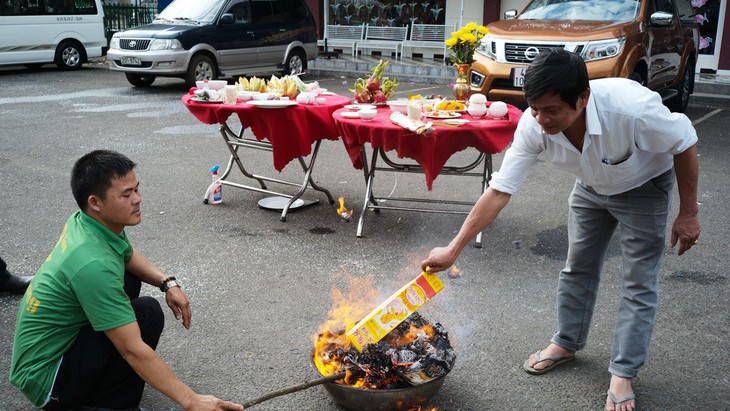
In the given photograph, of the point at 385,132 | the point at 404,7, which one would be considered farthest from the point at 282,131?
the point at 404,7

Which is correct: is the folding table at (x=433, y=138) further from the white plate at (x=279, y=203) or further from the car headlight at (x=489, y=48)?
the car headlight at (x=489, y=48)

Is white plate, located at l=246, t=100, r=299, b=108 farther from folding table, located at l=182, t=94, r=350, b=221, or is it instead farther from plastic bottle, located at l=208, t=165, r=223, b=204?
plastic bottle, located at l=208, t=165, r=223, b=204

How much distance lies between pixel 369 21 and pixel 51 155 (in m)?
12.7

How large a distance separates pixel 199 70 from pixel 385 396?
38.1ft

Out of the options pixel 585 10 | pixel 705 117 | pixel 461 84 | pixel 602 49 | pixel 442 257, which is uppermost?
pixel 585 10

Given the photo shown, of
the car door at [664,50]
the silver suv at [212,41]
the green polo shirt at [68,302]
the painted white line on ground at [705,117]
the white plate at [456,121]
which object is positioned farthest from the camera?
the silver suv at [212,41]

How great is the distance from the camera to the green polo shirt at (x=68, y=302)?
254cm

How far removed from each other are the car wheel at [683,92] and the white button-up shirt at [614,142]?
8986mm

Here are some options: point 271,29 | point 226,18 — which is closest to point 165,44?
point 226,18

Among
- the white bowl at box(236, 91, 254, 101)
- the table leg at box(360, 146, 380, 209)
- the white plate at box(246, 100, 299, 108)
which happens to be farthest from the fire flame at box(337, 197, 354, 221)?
the white bowl at box(236, 91, 254, 101)

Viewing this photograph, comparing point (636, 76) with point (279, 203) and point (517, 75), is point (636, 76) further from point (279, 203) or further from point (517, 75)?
point (279, 203)

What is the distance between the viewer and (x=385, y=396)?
9.48 feet

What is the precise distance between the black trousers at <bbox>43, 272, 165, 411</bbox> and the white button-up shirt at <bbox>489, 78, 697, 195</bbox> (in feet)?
5.25

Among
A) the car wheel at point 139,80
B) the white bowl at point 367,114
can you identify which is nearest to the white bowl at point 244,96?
the white bowl at point 367,114
